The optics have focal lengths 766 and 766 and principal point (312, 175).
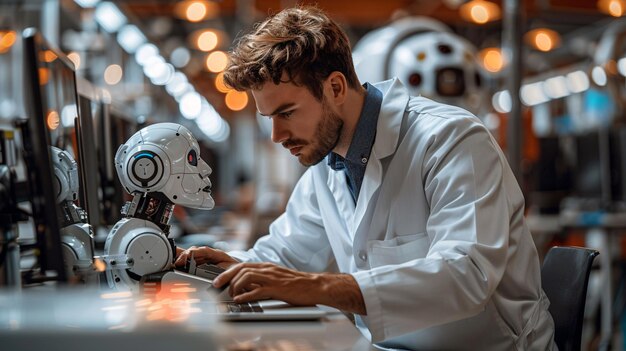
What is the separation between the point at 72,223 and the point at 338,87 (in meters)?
0.71

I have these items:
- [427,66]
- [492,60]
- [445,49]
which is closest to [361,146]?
[427,66]

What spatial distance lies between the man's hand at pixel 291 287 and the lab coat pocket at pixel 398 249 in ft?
1.21

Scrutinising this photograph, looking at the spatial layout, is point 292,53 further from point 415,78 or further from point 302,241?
point 415,78

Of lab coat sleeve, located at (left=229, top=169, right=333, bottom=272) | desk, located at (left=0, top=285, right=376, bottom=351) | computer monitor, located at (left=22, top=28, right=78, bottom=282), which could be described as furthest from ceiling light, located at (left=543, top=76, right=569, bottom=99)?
desk, located at (left=0, top=285, right=376, bottom=351)

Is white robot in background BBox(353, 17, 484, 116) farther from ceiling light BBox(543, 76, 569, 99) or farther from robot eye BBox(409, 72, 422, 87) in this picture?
ceiling light BBox(543, 76, 569, 99)

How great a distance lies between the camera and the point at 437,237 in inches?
59.4

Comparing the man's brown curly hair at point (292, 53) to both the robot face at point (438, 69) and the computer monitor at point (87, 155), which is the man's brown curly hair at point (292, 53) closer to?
the computer monitor at point (87, 155)

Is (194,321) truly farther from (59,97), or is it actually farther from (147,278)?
(59,97)

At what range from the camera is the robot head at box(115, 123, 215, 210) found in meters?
1.57

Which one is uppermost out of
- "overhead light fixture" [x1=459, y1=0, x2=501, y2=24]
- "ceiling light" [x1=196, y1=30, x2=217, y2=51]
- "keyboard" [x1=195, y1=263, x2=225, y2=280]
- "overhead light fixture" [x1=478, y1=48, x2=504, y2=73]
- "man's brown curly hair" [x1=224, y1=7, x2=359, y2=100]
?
"ceiling light" [x1=196, y1=30, x2=217, y2=51]

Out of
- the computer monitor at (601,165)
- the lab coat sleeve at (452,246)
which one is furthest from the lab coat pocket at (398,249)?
the computer monitor at (601,165)

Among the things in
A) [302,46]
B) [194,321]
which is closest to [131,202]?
[302,46]

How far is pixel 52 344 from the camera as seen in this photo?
0.73 meters

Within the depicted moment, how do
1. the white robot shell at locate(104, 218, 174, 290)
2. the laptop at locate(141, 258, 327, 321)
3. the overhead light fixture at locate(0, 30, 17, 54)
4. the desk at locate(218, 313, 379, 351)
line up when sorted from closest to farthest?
the desk at locate(218, 313, 379, 351)
the laptop at locate(141, 258, 327, 321)
the white robot shell at locate(104, 218, 174, 290)
the overhead light fixture at locate(0, 30, 17, 54)
